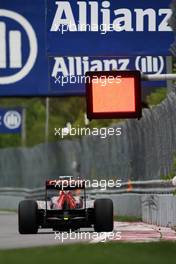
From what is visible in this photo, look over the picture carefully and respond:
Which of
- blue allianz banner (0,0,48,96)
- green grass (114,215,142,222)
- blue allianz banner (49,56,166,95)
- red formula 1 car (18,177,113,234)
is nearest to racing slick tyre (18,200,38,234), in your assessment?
red formula 1 car (18,177,113,234)

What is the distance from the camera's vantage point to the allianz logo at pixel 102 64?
114ft

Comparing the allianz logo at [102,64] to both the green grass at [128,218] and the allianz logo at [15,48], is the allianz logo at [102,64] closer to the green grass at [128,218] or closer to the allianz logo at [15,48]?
the allianz logo at [15,48]

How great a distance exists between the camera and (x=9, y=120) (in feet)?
210

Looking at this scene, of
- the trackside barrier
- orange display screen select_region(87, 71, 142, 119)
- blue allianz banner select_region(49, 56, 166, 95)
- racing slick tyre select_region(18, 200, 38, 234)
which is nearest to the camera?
orange display screen select_region(87, 71, 142, 119)

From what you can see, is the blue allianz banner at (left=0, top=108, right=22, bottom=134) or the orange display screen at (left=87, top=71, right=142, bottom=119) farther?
the blue allianz banner at (left=0, top=108, right=22, bottom=134)

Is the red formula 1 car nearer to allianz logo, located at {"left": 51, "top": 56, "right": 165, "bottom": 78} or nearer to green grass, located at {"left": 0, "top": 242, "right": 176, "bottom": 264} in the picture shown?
green grass, located at {"left": 0, "top": 242, "right": 176, "bottom": 264}

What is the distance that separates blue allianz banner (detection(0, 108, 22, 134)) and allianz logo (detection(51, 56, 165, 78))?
26.3m

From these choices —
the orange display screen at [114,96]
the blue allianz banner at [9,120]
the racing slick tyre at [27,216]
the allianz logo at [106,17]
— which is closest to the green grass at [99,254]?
the orange display screen at [114,96]

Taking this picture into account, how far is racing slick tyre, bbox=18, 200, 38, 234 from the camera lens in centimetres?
2143

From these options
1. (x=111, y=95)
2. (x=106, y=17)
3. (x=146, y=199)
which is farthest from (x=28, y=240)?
(x=106, y=17)

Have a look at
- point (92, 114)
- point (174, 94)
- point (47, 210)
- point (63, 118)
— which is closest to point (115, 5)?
point (174, 94)

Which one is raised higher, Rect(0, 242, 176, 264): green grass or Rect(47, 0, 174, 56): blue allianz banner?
Rect(47, 0, 174, 56): blue allianz banner

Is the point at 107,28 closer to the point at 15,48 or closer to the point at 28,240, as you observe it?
the point at 15,48

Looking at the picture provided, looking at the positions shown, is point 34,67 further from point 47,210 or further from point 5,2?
point 47,210
